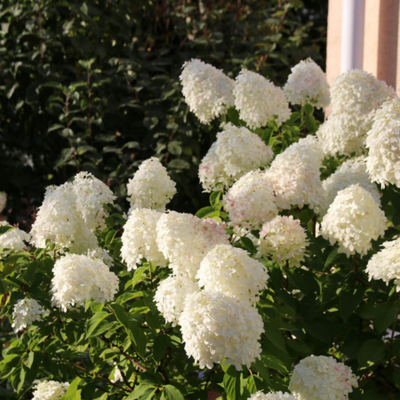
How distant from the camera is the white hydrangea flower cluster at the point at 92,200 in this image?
2214 millimetres

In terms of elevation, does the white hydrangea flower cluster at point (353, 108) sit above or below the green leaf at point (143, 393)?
above

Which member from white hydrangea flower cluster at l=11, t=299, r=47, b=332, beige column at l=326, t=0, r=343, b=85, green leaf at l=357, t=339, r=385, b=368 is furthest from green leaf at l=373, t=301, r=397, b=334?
beige column at l=326, t=0, r=343, b=85

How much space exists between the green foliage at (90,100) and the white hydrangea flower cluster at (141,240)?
2535 millimetres

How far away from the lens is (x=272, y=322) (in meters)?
1.79

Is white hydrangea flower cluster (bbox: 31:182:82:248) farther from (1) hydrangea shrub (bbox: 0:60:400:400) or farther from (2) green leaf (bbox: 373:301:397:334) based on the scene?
(2) green leaf (bbox: 373:301:397:334)

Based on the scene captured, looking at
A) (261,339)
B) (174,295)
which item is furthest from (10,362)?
(261,339)

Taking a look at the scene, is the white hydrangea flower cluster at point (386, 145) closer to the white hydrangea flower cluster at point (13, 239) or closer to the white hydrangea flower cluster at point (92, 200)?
the white hydrangea flower cluster at point (92, 200)

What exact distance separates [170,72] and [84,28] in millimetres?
874

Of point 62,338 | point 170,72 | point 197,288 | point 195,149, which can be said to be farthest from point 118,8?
→ point 197,288

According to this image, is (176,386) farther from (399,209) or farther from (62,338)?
(399,209)

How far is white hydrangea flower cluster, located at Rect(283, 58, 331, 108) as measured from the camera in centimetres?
257

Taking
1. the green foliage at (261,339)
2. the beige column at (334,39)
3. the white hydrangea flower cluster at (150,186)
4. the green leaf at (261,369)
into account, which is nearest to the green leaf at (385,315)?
the green foliage at (261,339)

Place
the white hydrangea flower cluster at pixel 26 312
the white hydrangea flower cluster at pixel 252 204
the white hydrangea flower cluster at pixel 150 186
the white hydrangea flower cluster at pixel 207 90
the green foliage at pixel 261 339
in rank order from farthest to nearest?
1. the white hydrangea flower cluster at pixel 207 90
2. the white hydrangea flower cluster at pixel 150 186
3. the white hydrangea flower cluster at pixel 26 312
4. the white hydrangea flower cluster at pixel 252 204
5. the green foliage at pixel 261 339

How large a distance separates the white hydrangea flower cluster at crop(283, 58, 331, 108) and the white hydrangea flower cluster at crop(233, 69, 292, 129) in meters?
0.11
